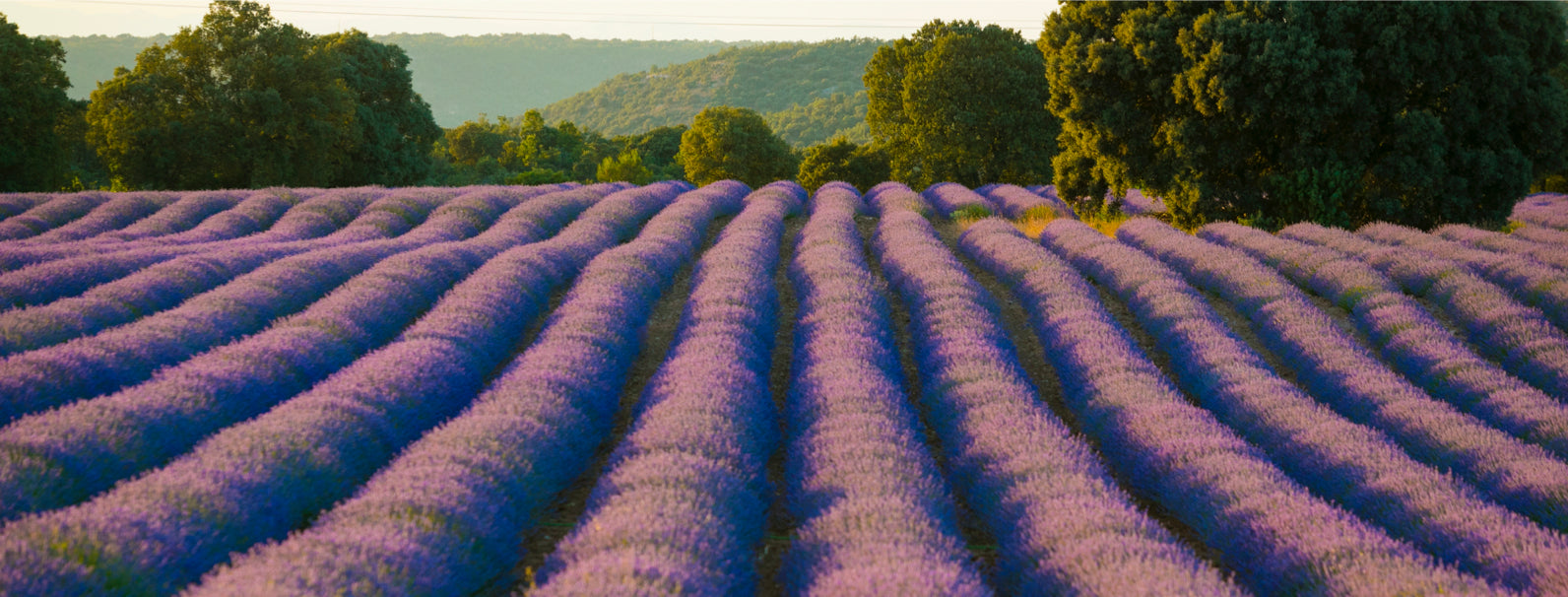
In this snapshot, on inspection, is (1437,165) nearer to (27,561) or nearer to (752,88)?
(27,561)

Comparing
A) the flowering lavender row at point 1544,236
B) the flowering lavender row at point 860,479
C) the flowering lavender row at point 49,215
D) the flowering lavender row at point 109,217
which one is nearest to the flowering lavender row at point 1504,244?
the flowering lavender row at point 1544,236

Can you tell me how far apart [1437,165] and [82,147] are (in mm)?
58912

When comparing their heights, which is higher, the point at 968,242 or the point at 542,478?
the point at 542,478

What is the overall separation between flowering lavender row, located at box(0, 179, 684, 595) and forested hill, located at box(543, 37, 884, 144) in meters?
109

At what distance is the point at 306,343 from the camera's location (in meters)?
6.89

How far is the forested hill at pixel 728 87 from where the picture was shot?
128 m

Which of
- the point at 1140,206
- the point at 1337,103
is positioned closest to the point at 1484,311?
the point at 1337,103

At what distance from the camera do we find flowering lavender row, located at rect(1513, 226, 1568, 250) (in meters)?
13.2

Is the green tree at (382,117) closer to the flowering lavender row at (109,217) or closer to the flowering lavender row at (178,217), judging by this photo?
the flowering lavender row at (178,217)

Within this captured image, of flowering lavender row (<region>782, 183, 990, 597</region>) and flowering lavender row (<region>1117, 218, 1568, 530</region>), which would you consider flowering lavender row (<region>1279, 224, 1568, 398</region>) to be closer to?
flowering lavender row (<region>1117, 218, 1568, 530</region>)

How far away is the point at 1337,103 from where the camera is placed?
14672 mm

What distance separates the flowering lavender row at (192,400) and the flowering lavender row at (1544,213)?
2103 cm

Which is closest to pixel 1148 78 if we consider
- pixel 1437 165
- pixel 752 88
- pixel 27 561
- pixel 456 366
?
pixel 1437 165

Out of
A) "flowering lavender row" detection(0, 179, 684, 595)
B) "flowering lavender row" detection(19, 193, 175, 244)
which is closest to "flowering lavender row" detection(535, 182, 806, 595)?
"flowering lavender row" detection(0, 179, 684, 595)
